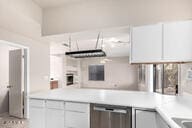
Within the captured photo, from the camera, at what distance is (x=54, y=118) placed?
7.72 feet

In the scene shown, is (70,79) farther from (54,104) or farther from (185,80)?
(185,80)

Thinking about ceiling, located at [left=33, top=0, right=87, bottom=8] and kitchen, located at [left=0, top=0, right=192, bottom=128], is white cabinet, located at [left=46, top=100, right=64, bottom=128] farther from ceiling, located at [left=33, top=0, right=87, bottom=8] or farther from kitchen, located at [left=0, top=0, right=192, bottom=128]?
ceiling, located at [left=33, top=0, right=87, bottom=8]

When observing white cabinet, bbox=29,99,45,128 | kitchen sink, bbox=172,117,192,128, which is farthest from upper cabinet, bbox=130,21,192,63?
white cabinet, bbox=29,99,45,128

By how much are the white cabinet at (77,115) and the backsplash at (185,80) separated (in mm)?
1565

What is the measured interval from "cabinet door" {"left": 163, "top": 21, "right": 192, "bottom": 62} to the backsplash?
34 cm

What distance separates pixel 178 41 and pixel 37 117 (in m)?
2.60

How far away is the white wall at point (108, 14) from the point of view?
2.50m

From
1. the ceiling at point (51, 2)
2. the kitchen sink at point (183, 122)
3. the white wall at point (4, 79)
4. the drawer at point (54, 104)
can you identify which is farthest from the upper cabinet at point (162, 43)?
the white wall at point (4, 79)

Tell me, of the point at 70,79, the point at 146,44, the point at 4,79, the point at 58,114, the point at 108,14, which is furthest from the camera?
the point at 70,79

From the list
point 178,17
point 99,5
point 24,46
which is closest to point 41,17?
point 24,46

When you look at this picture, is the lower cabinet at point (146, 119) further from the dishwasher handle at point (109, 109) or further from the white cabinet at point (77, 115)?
the white cabinet at point (77, 115)

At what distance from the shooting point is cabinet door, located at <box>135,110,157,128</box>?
1.78 m

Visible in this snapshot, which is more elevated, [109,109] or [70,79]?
[109,109]

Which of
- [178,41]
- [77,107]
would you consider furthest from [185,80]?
[77,107]
